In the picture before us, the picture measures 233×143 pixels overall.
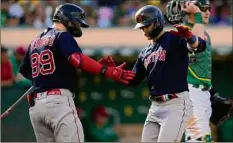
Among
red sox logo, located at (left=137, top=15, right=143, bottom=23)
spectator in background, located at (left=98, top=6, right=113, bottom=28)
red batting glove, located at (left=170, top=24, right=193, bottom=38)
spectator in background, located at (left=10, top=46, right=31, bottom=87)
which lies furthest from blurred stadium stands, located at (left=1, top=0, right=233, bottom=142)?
red batting glove, located at (left=170, top=24, right=193, bottom=38)

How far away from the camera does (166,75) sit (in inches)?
301

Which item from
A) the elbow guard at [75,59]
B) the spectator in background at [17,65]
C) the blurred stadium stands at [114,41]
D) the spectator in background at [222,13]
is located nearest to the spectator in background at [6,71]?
the spectator in background at [17,65]

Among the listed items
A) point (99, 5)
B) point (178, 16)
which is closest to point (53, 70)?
point (178, 16)

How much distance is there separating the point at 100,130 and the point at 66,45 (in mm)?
7185

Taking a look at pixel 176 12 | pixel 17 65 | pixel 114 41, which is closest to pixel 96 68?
pixel 176 12

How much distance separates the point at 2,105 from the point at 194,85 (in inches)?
190

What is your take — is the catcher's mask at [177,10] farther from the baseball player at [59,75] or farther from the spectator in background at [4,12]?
the spectator in background at [4,12]

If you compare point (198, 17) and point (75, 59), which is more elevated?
point (198, 17)

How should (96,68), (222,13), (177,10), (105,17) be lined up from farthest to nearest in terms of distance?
1. (222,13)
2. (105,17)
3. (177,10)
4. (96,68)

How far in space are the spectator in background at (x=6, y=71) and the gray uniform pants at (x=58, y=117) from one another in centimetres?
462

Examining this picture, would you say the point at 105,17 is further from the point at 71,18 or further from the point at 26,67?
the point at 71,18

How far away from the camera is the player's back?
24.0 ft

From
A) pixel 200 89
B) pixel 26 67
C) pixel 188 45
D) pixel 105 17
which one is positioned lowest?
pixel 105 17

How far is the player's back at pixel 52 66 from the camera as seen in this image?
288 inches
